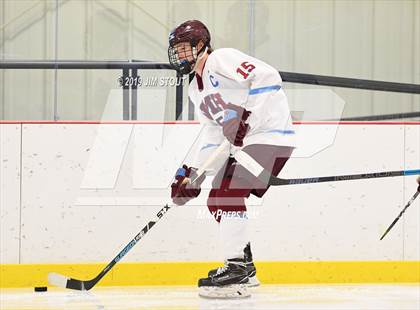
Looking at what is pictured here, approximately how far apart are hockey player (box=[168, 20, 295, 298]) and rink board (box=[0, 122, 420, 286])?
0.65 metres

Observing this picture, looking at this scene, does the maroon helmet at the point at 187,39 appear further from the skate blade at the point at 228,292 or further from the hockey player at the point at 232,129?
the skate blade at the point at 228,292

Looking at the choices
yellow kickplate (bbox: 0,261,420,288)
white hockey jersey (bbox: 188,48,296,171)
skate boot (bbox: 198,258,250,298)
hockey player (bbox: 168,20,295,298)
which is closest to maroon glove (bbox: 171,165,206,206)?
hockey player (bbox: 168,20,295,298)

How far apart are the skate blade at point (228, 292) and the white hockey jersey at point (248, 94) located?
0.53m

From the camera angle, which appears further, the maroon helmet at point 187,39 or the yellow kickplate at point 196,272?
the yellow kickplate at point 196,272

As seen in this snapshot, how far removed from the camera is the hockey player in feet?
11.9

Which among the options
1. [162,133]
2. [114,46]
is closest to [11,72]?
[114,46]

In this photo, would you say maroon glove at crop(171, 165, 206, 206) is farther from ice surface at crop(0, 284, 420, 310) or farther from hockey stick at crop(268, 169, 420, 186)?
hockey stick at crop(268, 169, 420, 186)

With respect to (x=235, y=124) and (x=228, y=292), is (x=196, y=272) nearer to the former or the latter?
(x=228, y=292)

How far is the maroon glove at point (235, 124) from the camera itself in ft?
11.7

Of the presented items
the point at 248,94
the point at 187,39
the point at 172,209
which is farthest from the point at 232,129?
the point at 172,209

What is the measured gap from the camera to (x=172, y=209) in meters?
4.41

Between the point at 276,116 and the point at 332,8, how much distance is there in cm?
170

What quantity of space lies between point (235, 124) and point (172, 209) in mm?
973

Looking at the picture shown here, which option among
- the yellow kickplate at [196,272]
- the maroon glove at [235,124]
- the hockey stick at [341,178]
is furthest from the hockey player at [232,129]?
the hockey stick at [341,178]
